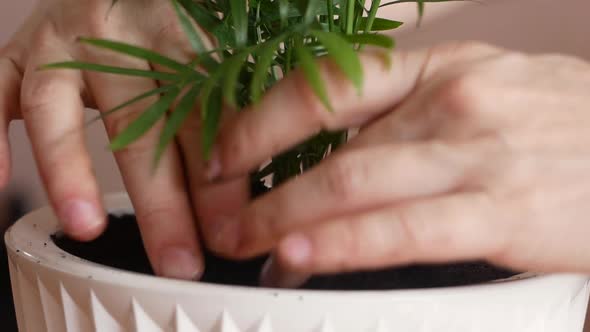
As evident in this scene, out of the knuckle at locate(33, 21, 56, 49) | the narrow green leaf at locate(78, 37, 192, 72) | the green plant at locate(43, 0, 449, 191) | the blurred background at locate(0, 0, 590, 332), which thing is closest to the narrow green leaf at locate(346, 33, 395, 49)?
the green plant at locate(43, 0, 449, 191)

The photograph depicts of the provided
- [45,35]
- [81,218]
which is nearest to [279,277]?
[81,218]

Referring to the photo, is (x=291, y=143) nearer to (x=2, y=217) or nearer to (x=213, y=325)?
(x=213, y=325)

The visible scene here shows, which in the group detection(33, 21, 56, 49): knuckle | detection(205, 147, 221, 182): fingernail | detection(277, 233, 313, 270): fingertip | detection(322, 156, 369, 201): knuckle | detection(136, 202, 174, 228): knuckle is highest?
detection(33, 21, 56, 49): knuckle

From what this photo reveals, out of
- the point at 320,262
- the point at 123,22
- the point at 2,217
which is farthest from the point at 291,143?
the point at 2,217

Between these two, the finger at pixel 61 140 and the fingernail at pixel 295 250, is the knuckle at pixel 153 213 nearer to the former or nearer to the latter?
the finger at pixel 61 140

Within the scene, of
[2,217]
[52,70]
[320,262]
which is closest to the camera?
[320,262]

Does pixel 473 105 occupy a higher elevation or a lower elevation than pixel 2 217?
higher

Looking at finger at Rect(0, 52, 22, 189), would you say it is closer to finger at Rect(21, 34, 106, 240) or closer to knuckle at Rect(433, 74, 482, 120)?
finger at Rect(21, 34, 106, 240)

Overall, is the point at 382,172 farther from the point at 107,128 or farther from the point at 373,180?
the point at 107,128

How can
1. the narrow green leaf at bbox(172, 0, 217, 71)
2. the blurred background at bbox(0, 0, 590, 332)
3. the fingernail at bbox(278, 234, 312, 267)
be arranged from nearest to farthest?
the fingernail at bbox(278, 234, 312, 267), the narrow green leaf at bbox(172, 0, 217, 71), the blurred background at bbox(0, 0, 590, 332)
